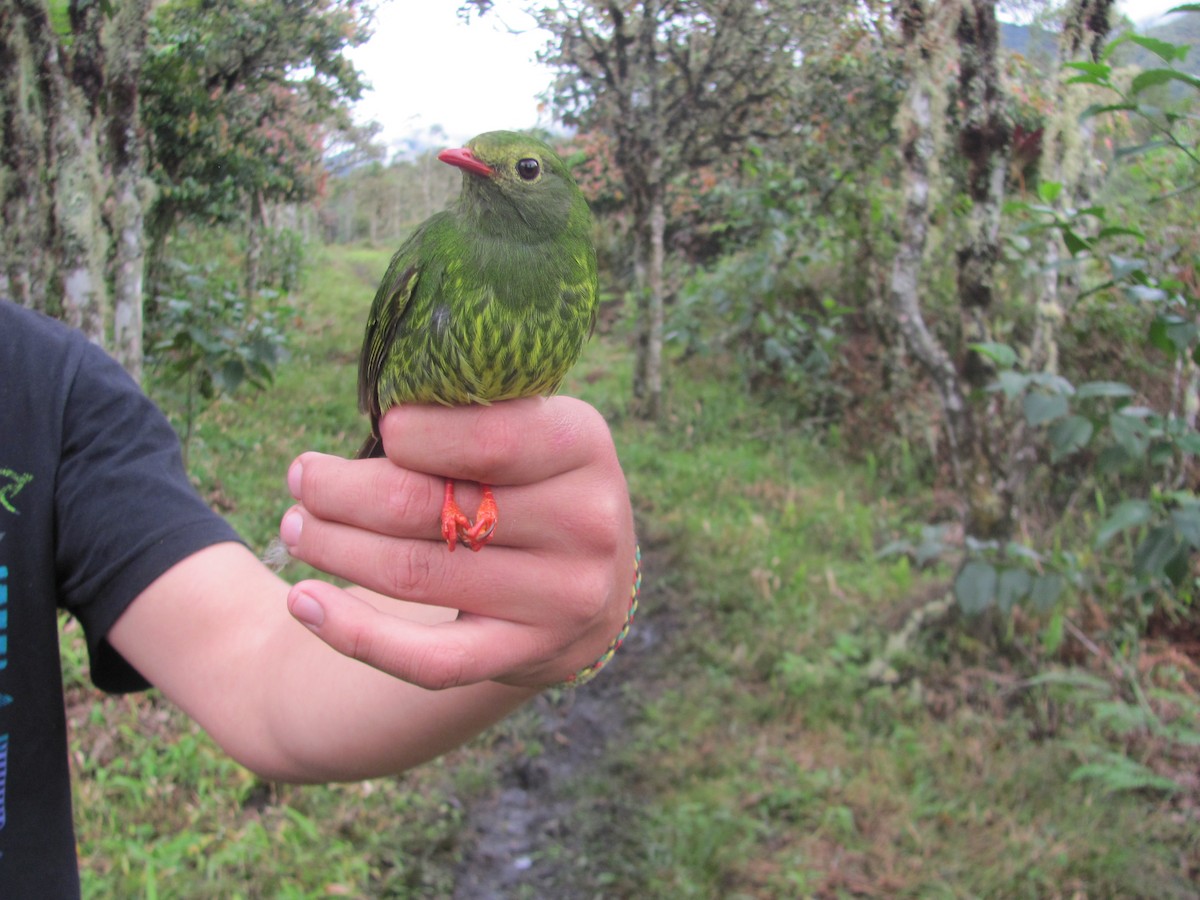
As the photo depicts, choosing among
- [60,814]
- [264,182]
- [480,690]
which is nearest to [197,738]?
[60,814]

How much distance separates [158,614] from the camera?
1.71 metres

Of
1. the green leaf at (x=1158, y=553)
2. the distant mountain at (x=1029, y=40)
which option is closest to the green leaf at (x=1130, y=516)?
the green leaf at (x=1158, y=553)

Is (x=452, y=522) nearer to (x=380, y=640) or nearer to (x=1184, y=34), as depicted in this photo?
(x=380, y=640)

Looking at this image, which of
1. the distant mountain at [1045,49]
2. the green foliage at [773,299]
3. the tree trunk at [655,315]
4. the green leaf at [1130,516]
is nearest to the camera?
the distant mountain at [1045,49]

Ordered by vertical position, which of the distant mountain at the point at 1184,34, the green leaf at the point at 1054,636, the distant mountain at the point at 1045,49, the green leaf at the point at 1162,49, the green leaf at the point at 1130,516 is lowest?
the green leaf at the point at 1054,636

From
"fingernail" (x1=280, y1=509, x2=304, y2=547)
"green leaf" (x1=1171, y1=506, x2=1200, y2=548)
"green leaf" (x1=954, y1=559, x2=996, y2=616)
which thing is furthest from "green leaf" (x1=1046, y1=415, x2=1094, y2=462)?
"fingernail" (x1=280, y1=509, x2=304, y2=547)

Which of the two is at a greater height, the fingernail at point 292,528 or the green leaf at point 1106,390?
the green leaf at point 1106,390

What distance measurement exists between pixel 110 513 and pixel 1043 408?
9.34 feet

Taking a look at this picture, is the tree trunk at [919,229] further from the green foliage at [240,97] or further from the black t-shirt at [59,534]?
the black t-shirt at [59,534]

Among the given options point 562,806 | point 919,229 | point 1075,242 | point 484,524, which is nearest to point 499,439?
point 484,524

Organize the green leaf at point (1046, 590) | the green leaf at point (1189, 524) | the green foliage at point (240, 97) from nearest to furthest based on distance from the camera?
the green foliage at point (240, 97)
the green leaf at point (1189, 524)
the green leaf at point (1046, 590)

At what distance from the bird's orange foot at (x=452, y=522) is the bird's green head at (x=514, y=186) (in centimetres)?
43

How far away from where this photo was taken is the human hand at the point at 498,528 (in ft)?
4.23

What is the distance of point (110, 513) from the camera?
1.71 meters
